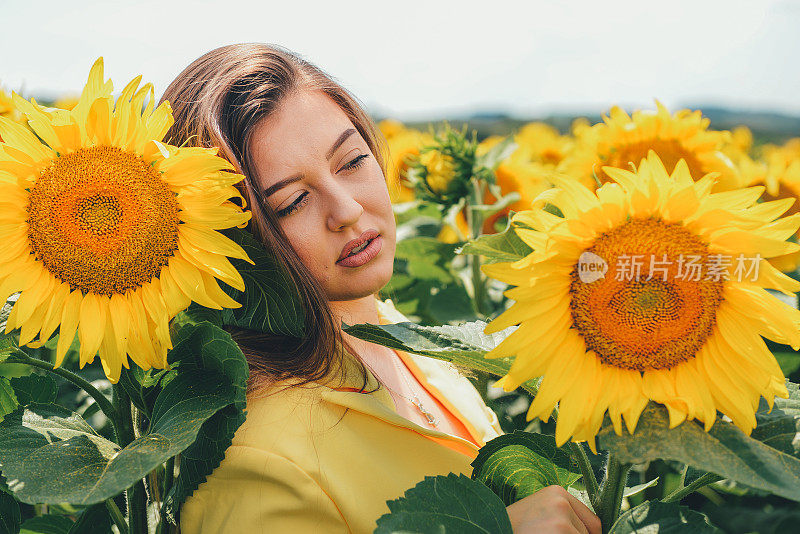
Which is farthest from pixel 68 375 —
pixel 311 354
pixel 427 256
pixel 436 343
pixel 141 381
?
pixel 427 256

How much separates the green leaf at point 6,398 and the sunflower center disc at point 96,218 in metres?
0.53

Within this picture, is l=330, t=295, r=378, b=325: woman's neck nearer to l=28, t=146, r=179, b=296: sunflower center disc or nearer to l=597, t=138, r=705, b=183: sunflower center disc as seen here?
l=28, t=146, r=179, b=296: sunflower center disc

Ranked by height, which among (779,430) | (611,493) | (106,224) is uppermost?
(106,224)

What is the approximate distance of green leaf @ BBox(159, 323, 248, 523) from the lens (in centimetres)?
126

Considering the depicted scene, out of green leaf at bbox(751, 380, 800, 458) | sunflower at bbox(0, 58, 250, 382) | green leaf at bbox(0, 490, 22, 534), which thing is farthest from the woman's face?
green leaf at bbox(751, 380, 800, 458)

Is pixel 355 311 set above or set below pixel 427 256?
above

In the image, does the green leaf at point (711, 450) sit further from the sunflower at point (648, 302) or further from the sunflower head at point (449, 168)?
the sunflower head at point (449, 168)

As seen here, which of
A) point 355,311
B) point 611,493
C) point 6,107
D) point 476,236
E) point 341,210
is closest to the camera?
point 611,493

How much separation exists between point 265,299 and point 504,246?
0.60 m

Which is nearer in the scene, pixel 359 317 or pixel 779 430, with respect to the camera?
pixel 779 430

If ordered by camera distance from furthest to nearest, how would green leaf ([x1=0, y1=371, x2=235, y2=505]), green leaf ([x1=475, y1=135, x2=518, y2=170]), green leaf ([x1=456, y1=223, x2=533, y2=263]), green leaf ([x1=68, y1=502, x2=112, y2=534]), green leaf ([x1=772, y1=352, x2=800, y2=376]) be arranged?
green leaf ([x1=475, y1=135, x2=518, y2=170]) → green leaf ([x1=772, y1=352, x2=800, y2=376]) → green leaf ([x1=68, y1=502, x2=112, y2=534]) → green leaf ([x1=456, y1=223, x2=533, y2=263]) → green leaf ([x1=0, y1=371, x2=235, y2=505])

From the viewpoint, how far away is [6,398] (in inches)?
62.2

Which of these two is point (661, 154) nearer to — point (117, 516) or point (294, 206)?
point (294, 206)

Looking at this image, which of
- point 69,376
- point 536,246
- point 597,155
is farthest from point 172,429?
point 597,155
